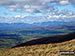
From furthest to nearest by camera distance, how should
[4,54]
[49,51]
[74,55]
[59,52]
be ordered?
[4,54]
[49,51]
[59,52]
[74,55]

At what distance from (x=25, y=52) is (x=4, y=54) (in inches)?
251

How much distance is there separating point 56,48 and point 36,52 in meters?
5.52

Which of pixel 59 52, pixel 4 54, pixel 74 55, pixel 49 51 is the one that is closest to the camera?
pixel 74 55

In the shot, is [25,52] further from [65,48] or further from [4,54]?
[65,48]

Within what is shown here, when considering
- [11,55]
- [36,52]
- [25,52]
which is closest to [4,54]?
[11,55]

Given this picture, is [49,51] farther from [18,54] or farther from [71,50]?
[18,54]

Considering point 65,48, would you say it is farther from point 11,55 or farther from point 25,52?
point 11,55

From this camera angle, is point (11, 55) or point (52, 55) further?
point (11, 55)

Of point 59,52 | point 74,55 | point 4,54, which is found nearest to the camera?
point 74,55

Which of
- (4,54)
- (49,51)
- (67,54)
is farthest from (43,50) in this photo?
(4,54)

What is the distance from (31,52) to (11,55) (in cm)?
564

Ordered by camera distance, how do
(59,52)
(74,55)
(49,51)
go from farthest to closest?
(49,51)
(59,52)
(74,55)

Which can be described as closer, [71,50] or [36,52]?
[71,50]

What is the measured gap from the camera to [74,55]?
36.3 m
